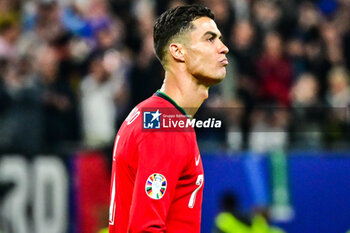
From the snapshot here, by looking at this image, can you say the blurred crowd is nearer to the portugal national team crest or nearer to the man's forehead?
the man's forehead

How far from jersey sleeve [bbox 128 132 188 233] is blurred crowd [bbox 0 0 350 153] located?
5643 mm

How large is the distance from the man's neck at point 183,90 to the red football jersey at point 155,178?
1.7 inches

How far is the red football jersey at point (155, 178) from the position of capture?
3.58 m

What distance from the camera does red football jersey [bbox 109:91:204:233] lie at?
3.58 metres

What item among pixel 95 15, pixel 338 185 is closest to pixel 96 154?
pixel 95 15

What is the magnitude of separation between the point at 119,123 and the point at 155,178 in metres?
6.25

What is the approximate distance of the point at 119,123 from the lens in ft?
32.1

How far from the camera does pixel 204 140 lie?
9.73 meters

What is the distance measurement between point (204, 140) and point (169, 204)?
6091 millimetres

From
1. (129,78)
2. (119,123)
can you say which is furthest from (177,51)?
(129,78)
